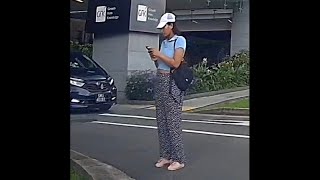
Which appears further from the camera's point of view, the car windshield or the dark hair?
the car windshield

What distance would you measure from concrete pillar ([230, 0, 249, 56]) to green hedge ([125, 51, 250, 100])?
4 cm

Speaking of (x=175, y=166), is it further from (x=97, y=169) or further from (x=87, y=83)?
(x=87, y=83)

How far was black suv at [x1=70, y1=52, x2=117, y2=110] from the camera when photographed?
10.6ft

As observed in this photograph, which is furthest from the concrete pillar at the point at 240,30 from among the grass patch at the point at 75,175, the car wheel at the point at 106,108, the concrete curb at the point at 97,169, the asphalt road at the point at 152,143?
the grass patch at the point at 75,175

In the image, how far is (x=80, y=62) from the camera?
3.23m

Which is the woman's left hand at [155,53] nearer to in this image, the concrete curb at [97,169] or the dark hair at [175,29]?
the dark hair at [175,29]

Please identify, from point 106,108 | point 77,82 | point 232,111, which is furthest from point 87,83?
point 232,111

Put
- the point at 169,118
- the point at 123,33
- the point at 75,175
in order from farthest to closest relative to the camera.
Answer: the point at 75,175 < the point at 123,33 < the point at 169,118

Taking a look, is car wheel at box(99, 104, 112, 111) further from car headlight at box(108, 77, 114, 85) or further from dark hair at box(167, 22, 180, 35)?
dark hair at box(167, 22, 180, 35)

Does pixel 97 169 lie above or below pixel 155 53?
below

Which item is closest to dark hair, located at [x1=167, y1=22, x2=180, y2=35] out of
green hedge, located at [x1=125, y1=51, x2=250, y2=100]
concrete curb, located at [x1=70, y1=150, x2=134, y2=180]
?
green hedge, located at [x1=125, y1=51, x2=250, y2=100]

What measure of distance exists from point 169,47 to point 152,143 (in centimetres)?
59
